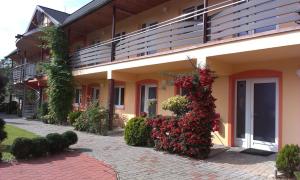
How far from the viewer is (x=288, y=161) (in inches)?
303

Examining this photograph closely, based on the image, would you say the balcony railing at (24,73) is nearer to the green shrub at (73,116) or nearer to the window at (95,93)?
the window at (95,93)

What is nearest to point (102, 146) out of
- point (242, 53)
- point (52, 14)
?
point (242, 53)

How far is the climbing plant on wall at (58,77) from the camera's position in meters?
20.9

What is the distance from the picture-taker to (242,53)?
9750 mm

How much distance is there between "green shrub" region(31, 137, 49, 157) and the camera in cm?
1025

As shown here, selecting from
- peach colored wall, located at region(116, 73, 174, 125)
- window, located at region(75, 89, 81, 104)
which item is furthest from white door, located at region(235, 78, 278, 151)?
window, located at region(75, 89, 81, 104)

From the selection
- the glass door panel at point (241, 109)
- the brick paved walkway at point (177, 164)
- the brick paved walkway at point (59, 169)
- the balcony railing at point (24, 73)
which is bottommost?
the brick paved walkway at point (59, 169)

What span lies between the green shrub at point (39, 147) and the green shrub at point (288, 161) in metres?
7.17

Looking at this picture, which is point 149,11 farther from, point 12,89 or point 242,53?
point 12,89

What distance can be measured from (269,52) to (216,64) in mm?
2063

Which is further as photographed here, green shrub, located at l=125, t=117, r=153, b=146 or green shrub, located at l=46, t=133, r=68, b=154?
green shrub, located at l=125, t=117, r=153, b=146

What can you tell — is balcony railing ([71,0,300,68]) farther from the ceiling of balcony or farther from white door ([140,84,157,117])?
white door ([140,84,157,117])

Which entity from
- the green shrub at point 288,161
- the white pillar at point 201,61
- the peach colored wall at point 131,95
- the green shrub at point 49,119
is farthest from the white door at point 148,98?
the green shrub at point 288,161

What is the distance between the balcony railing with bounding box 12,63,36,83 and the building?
11577mm
